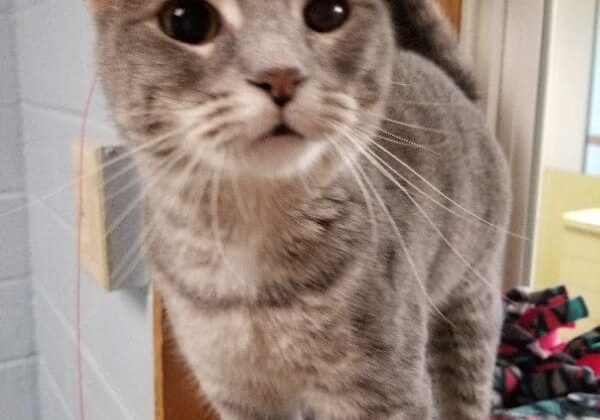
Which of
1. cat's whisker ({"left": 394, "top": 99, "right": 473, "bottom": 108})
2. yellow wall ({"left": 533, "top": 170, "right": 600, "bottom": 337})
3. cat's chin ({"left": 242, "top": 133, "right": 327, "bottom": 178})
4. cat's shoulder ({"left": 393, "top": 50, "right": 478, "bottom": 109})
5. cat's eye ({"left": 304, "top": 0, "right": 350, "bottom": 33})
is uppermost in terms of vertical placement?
cat's eye ({"left": 304, "top": 0, "right": 350, "bottom": 33})

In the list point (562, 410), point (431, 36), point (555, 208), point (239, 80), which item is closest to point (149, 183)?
Answer: point (239, 80)

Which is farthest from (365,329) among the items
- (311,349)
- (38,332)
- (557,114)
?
(38,332)

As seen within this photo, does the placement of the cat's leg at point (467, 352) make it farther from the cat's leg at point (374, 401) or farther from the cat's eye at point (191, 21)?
the cat's eye at point (191, 21)

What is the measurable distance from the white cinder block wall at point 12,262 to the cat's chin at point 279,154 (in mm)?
982

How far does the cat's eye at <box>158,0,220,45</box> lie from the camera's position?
2.01ft

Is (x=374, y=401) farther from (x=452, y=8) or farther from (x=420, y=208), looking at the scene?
(x=452, y=8)

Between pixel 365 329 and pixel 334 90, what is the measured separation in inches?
8.8

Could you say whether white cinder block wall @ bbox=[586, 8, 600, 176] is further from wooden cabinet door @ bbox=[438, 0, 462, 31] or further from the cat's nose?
the cat's nose

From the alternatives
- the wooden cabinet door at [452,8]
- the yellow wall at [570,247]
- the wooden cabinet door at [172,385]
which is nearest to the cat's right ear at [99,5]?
the wooden cabinet door at [172,385]

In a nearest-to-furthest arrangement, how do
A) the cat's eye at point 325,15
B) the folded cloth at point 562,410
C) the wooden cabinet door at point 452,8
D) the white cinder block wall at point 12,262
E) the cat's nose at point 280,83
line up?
the cat's nose at point 280,83, the cat's eye at point 325,15, the folded cloth at point 562,410, the wooden cabinet door at point 452,8, the white cinder block wall at point 12,262

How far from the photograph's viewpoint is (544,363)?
3.43 ft

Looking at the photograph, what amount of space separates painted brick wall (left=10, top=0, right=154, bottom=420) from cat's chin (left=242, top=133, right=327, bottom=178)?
1.09 ft

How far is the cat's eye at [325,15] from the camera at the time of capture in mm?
655

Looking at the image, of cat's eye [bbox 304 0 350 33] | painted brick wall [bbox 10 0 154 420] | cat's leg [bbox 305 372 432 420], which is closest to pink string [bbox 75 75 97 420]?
painted brick wall [bbox 10 0 154 420]
